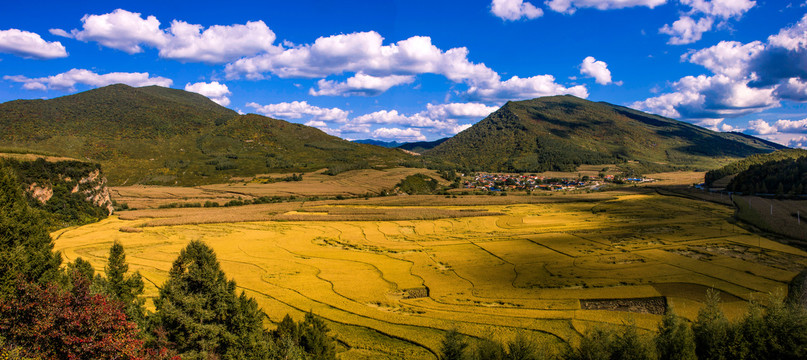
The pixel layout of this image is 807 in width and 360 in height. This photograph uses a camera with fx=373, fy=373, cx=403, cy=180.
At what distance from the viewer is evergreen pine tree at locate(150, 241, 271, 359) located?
25.5 metres

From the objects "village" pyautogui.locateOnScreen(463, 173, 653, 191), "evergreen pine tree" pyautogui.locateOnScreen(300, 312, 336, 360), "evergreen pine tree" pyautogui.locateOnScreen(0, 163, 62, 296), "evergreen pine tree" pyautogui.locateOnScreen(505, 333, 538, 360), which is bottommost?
"evergreen pine tree" pyautogui.locateOnScreen(300, 312, 336, 360)

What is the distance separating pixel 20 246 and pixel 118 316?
16398mm

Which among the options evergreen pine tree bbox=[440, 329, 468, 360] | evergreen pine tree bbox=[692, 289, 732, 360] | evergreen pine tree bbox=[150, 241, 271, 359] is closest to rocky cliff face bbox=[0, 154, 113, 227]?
evergreen pine tree bbox=[150, 241, 271, 359]

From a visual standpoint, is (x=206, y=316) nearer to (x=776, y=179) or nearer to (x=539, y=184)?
(x=776, y=179)

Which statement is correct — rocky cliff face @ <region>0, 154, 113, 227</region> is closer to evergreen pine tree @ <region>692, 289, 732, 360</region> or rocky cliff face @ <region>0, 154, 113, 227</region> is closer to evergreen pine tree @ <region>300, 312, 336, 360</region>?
evergreen pine tree @ <region>300, 312, 336, 360</region>

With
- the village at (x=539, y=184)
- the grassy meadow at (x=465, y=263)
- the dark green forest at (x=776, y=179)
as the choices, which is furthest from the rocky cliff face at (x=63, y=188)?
the dark green forest at (x=776, y=179)

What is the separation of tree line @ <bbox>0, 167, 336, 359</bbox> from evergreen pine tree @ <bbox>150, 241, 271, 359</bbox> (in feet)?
0.21

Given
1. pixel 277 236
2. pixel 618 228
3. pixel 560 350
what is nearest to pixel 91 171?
pixel 277 236

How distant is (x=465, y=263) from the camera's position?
176 ft

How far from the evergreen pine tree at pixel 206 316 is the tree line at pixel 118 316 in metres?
0.06

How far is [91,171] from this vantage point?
353 feet

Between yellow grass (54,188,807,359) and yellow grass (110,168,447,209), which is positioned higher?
yellow grass (110,168,447,209)

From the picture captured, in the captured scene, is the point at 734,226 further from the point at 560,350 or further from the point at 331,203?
the point at 331,203

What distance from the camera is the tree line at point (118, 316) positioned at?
1673 centimetres
